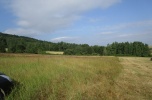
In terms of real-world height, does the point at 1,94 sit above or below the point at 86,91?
above

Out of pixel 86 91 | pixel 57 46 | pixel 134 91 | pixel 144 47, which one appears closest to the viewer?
pixel 86 91

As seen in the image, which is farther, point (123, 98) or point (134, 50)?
point (134, 50)

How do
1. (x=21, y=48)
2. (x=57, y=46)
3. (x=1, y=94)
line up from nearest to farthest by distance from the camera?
(x=1, y=94)
(x=21, y=48)
(x=57, y=46)

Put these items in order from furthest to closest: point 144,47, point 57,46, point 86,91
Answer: point 57,46
point 144,47
point 86,91

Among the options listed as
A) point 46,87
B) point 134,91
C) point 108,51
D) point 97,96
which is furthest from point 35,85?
point 108,51

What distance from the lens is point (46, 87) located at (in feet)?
23.5

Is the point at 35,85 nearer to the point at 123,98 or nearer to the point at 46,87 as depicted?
the point at 46,87

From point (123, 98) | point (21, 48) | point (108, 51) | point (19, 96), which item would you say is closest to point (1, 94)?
point (19, 96)

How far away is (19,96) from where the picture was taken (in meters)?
5.84

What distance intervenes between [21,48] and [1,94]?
79.0 meters

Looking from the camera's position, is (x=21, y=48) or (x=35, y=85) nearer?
(x=35, y=85)

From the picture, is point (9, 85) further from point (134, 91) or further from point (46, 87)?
point (134, 91)

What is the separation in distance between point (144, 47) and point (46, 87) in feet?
314

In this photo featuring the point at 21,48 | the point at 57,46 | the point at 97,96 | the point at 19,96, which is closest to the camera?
the point at 19,96
